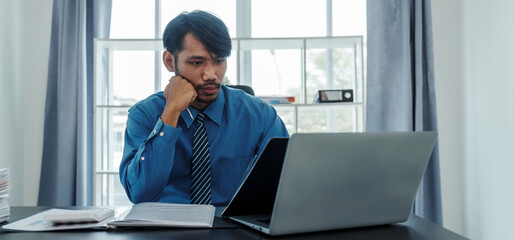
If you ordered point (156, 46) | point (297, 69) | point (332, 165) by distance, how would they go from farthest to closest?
point (297, 69), point (156, 46), point (332, 165)

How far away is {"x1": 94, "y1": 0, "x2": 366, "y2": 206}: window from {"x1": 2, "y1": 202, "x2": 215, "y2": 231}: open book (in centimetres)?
219

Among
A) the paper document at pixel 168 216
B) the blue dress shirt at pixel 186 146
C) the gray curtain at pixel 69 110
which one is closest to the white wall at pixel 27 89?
the gray curtain at pixel 69 110

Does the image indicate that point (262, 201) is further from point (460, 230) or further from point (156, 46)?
point (460, 230)

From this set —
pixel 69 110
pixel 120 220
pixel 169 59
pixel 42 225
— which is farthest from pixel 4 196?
pixel 69 110

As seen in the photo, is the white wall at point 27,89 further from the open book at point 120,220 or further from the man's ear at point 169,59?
the open book at point 120,220

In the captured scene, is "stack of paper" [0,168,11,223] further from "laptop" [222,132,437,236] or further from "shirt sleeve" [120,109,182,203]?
"laptop" [222,132,437,236]

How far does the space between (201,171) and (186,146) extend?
10 cm

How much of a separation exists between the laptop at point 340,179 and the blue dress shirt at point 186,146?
0.45 m

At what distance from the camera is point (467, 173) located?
280 centimetres

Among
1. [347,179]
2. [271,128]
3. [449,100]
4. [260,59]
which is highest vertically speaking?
[260,59]

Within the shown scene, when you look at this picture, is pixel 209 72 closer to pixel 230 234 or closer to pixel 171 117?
Result: pixel 171 117

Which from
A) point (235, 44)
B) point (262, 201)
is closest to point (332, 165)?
point (262, 201)

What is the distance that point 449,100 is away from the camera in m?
3.00

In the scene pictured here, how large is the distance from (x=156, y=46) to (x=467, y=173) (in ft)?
7.42
